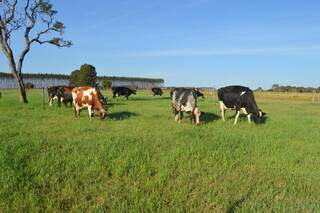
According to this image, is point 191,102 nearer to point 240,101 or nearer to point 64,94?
point 240,101

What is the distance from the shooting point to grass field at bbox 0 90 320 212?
7773 mm

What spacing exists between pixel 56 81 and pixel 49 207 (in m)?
128

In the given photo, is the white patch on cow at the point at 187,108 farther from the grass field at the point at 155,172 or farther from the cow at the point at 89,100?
the grass field at the point at 155,172

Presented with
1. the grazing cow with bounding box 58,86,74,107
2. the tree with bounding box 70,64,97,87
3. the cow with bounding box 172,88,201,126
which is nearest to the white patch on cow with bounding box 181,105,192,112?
the cow with bounding box 172,88,201,126

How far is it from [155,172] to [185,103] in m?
9.71

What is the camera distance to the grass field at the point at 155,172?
7773 mm

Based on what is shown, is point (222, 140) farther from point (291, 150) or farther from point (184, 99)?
point (184, 99)

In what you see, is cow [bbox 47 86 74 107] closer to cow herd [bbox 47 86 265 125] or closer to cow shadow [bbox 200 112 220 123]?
cow herd [bbox 47 86 265 125]

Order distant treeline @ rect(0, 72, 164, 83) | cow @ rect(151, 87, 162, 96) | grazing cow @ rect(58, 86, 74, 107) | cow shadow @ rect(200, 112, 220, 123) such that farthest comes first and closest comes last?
distant treeline @ rect(0, 72, 164, 83) → cow @ rect(151, 87, 162, 96) → grazing cow @ rect(58, 86, 74, 107) → cow shadow @ rect(200, 112, 220, 123)

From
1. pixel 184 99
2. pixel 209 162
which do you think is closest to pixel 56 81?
pixel 184 99

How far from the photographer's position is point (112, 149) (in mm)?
10836

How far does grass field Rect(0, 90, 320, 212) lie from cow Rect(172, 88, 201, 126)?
394 cm

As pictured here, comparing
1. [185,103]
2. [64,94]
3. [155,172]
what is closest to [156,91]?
[64,94]

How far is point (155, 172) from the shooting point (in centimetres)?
959
